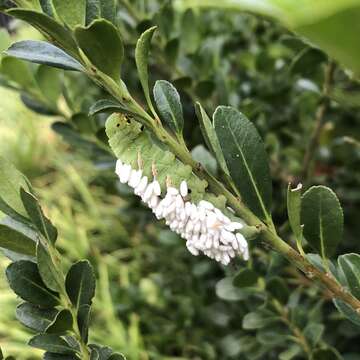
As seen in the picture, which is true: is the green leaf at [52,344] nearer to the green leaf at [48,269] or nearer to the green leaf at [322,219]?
the green leaf at [48,269]

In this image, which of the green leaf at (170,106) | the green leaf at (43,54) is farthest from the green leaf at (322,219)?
the green leaf at (43,54)

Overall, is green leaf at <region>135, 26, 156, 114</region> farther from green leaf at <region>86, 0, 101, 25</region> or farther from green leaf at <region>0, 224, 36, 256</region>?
green leaf at <region>0, 224, 36, 256</region>

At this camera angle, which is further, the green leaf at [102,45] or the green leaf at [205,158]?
the green leaf at [205,158]

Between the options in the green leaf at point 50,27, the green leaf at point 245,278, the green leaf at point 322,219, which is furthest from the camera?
the green leaf at point 245,278

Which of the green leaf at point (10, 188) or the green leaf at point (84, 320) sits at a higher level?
the green leaf at point (10, 188)

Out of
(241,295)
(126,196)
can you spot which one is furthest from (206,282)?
(241,295)

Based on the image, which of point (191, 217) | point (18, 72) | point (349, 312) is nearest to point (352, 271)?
point (349, 312)

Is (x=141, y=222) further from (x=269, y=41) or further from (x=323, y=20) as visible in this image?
(x=323, y=20)
